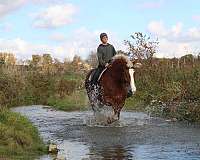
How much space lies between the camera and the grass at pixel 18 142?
374 inches

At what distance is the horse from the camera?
49.8ft

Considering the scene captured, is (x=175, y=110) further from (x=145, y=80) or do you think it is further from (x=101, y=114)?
(x=145, y=80)

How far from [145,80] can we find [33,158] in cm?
1626

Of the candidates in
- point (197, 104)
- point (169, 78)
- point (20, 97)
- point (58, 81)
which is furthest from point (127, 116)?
point (58, 81)

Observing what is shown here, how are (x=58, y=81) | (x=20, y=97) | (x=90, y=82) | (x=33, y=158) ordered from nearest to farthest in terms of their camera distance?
(x=33, y=158)
(x=90, y=82)
(x=20, y=97)
(x=58, y=81)

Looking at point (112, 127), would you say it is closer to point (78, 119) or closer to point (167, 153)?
point (78, 119)

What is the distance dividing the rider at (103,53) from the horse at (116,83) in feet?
1.34

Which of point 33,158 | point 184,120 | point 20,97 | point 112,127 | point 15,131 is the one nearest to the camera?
point 33,158

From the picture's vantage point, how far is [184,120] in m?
16.1

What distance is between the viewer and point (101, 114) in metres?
16.7

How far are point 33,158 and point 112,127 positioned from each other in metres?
5.54

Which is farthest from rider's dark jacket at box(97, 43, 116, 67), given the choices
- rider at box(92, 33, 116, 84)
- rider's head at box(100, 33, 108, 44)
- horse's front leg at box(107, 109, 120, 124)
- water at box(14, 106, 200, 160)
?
water at box(14, 106, 200, 160)

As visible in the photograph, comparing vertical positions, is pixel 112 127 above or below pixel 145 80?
below

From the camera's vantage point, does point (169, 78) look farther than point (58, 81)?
No
